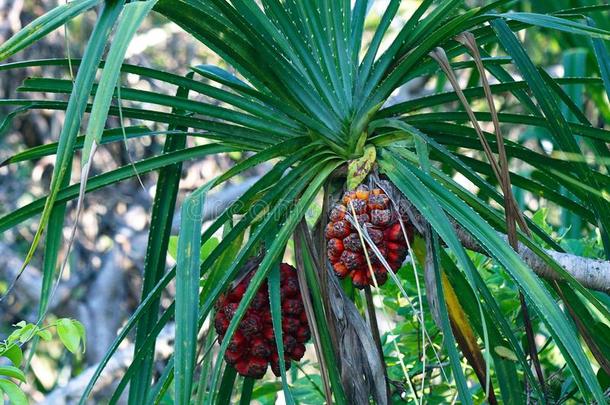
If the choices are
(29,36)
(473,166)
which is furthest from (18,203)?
(29,36)

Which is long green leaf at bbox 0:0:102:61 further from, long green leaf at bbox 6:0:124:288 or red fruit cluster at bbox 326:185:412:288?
red fruit cluster at bbox 326:185:412:288

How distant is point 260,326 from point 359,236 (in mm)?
183

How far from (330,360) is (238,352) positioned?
Answer: 5.1 inches

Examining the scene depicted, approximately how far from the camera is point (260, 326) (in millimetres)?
1229

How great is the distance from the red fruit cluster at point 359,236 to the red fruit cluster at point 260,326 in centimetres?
8

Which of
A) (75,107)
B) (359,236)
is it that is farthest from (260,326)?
→ (75,107)

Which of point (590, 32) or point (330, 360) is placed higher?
point (590, 32)

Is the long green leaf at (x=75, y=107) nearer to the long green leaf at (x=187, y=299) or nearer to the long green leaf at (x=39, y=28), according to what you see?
the long green leaf at (x=39, y=28)

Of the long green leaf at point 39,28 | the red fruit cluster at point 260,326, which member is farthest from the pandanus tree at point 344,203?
the long green leaf at point 39,28

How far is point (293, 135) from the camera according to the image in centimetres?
131

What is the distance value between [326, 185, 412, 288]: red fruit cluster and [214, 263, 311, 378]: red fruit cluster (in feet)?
0.25

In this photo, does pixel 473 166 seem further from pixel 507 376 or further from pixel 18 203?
pixel 18 203

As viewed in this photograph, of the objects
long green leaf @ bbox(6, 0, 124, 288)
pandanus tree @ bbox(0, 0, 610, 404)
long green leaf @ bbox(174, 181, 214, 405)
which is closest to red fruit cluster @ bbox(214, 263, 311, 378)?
pandanus tree @ bbox(0, 0, 610, 404)

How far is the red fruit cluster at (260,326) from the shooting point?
1.23 meters
